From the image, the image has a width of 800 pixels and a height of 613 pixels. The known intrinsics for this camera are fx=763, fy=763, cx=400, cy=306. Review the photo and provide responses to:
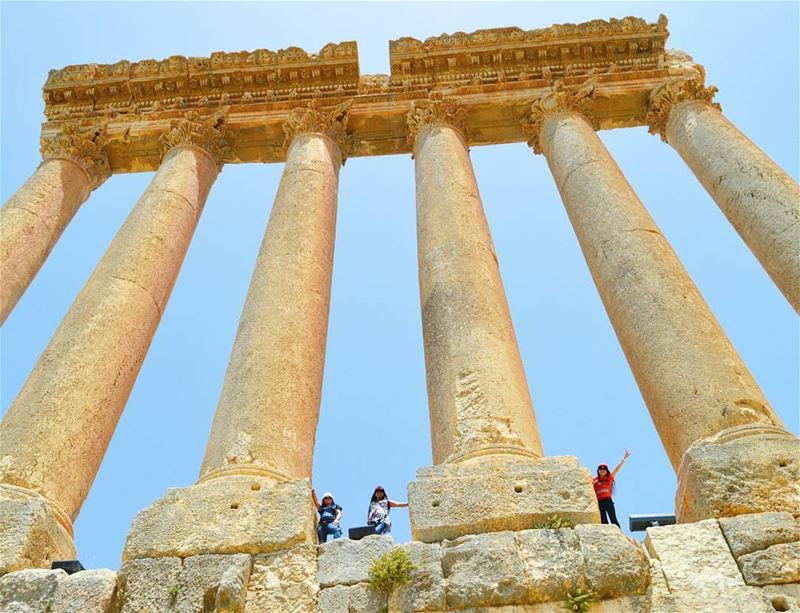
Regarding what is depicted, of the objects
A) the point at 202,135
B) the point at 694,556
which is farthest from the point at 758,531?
the point at 202,135

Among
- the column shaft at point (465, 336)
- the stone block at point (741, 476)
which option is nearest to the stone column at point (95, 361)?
the column shaft at point (465, 336)

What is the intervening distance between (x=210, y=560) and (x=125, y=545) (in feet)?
4.79

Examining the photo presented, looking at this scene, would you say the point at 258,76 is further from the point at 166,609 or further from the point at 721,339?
Answer: the point at 166,609

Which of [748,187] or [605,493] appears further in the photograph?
[748,187]

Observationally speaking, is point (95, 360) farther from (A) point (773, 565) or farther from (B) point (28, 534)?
(A) point (773, 565)

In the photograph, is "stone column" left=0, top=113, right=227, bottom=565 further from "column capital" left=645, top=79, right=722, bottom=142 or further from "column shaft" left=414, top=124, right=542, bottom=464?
"column capital" left=645, top=79, right=722, bottom=142

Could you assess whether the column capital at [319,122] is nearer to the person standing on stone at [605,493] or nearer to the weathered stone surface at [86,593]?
the person standing on stone at [605,493]

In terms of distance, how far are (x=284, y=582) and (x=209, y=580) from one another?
0.94m

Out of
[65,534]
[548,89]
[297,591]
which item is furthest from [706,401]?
[548,89]

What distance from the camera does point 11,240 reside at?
59.1ft

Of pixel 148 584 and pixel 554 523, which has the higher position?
pixel 554 523

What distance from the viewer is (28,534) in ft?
35.6

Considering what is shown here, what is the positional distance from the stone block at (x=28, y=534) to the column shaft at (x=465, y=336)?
5.96 m

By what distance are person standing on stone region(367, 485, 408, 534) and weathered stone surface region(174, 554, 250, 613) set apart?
4206 millimetres
